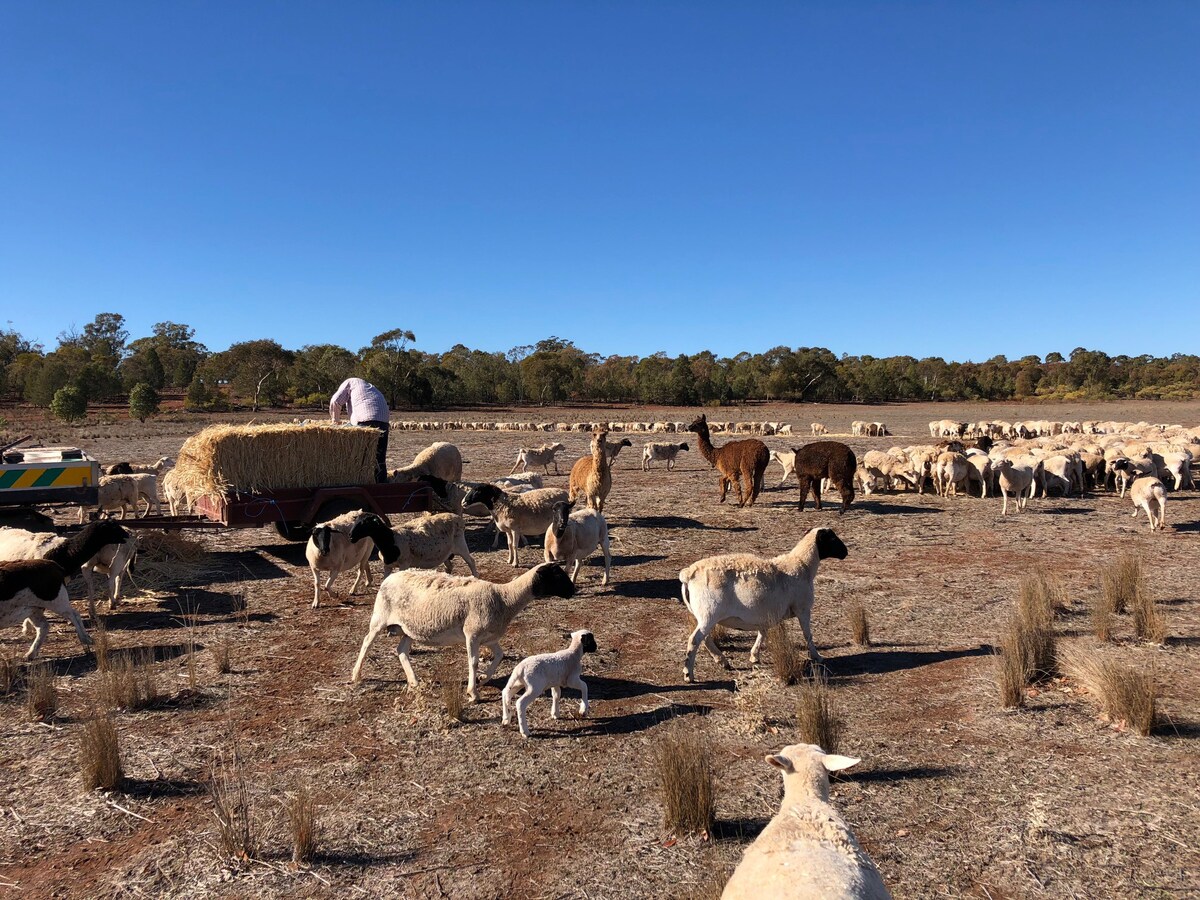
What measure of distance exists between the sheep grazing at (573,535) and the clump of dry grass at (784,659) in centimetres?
403

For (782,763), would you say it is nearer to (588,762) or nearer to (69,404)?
(588,762)

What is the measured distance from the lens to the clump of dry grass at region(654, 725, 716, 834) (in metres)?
4.87

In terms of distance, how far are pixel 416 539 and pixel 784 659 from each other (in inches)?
218

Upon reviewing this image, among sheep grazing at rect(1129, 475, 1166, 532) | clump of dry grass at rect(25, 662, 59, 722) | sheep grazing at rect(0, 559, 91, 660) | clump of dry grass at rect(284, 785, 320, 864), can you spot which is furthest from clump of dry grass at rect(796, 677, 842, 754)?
sheep grazing at rect(1129, 475, 1166, 532)

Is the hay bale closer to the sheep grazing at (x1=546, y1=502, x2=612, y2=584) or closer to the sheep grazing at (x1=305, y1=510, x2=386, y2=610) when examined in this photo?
the sheep grazing at (x1=305, y1=510, x2=386, y2=610)

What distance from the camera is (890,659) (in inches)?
320

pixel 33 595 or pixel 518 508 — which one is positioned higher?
pixel 518 508

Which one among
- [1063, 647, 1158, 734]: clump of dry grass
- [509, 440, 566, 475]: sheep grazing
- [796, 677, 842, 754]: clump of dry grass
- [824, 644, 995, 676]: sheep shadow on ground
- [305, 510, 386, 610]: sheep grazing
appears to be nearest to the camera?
[796, 677, 842, 754]: clump of dry grass

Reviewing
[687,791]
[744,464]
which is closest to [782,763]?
[687,791]

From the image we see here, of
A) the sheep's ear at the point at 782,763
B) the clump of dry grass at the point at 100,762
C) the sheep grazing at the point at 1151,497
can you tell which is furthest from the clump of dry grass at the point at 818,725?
the sheep grazing at the point at 1151,497

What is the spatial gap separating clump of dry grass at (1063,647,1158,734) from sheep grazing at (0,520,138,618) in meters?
11.0

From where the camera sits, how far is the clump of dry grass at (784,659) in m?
7.38

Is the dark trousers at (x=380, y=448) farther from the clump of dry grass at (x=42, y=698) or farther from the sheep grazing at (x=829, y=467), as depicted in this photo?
the sheep grazing at (x=829, y=467)

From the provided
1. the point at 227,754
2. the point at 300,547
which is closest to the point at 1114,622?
the point at 227,754
